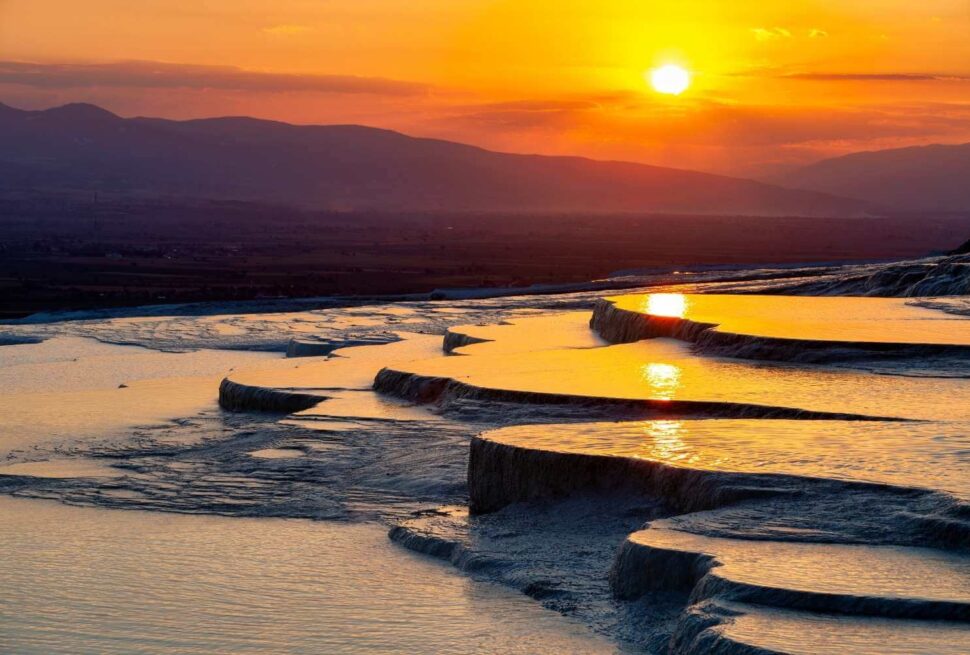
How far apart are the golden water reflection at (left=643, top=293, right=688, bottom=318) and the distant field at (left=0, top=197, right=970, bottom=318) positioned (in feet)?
75.2

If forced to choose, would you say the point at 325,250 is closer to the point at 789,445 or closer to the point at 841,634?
the point at 789,445

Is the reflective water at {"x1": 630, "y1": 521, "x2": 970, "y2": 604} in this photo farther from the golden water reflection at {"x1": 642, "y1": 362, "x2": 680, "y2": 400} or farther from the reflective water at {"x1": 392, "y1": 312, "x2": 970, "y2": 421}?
the golden water reflection at {"x1": 642, "y1": 362, "x2": 680, "y2": 400}

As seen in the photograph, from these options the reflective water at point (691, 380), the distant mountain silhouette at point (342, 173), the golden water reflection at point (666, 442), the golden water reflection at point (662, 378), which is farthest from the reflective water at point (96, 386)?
the distant mountain silhouette at point (342, 173)

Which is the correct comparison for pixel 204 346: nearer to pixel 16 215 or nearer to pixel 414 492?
pixel 414 492

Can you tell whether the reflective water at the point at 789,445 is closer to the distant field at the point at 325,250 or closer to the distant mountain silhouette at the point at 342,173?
the distant field at the point at 325,250

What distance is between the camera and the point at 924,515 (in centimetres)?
521

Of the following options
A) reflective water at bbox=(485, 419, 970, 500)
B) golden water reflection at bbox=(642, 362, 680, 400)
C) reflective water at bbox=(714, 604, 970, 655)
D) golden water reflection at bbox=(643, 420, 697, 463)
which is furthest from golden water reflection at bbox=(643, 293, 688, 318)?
reflective water at bbox=(714, 604, 970, 655)

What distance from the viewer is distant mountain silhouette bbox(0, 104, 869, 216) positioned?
163125mm

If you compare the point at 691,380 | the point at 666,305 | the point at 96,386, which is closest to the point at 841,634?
the point at 691,380

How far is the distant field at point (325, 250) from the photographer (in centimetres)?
4497

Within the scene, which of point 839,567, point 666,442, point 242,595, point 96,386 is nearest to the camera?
point 839,567

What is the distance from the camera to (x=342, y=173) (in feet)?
563

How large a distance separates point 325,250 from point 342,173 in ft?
340

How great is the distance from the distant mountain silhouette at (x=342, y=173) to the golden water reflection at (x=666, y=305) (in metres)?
139
